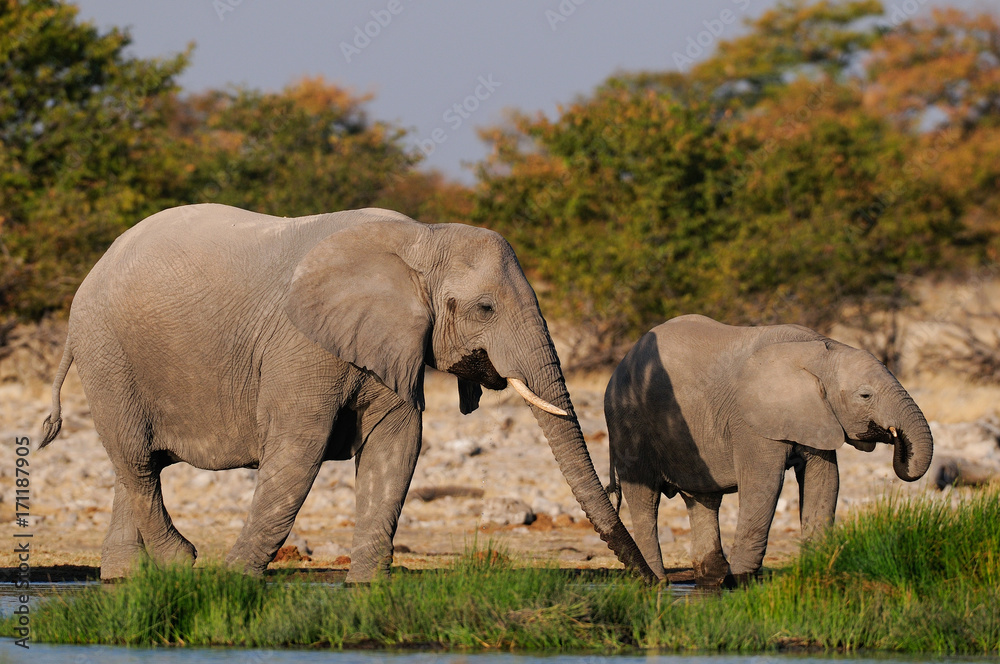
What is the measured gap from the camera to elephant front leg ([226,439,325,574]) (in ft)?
25.3

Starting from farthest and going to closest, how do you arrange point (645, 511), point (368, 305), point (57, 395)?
point (645, 511)
point (57, 395)
point (368, 305)

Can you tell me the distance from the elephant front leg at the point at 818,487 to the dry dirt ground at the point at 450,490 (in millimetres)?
484

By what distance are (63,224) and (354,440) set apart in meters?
13.9

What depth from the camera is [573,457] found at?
7.78 m

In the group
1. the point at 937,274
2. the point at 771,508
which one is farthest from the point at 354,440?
the point at 937,274

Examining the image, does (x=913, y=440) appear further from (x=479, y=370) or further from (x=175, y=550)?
(x=175, y=550)

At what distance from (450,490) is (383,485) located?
19.6ft

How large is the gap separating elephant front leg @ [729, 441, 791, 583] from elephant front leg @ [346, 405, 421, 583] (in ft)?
7.89

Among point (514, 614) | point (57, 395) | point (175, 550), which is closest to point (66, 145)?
point (57, 395)

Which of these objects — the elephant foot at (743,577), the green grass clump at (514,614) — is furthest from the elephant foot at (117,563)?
the elephant foot at (743,577)

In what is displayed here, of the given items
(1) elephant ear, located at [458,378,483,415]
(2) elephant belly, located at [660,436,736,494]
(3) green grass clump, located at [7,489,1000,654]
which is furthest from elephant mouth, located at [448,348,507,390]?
(2) elephant belly, located at [660,436,736,494]

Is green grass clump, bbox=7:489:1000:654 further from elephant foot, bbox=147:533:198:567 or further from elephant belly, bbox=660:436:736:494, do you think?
elephant belly, bbox=660:436:736:494

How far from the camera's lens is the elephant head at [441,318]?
25.1 ft

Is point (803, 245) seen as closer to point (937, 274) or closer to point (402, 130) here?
point (937, 274)
